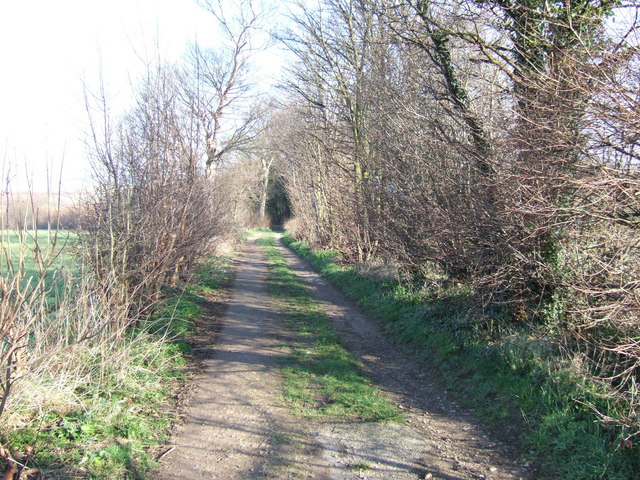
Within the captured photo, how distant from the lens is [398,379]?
6.86 m

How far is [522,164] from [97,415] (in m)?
5.76

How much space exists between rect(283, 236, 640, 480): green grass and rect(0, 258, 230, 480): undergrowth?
3612 millimetres

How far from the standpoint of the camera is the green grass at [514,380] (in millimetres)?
4169

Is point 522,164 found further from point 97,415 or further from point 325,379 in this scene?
point 97,415

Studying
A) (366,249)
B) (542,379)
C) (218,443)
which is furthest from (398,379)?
(366,249)

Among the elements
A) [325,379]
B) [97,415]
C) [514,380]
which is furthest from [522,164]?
[97,415]

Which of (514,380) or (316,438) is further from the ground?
(514,380)

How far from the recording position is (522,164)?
6336 mm

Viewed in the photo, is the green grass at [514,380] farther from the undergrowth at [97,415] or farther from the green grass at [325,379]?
the undergrowth at [97,415]

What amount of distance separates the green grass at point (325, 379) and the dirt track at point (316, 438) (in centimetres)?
20

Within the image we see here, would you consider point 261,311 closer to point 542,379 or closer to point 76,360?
point 76,360

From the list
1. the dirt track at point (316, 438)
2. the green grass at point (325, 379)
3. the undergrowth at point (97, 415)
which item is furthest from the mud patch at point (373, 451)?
the undergrowth at point (97, 415)

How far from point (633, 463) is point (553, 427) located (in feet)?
2.58

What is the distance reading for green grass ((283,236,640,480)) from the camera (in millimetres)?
4169
